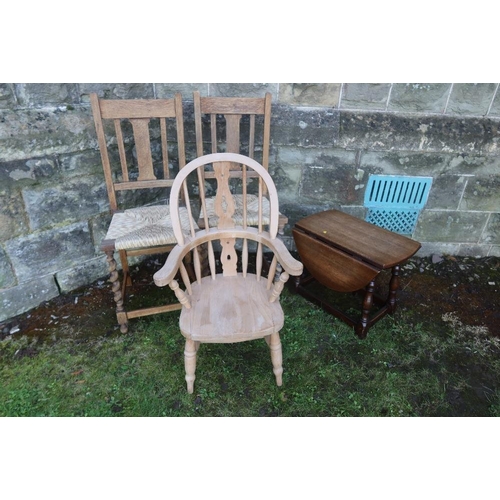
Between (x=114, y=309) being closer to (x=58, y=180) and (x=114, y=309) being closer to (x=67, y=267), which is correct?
(x=67, y=267)

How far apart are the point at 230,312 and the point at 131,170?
143 centimetres

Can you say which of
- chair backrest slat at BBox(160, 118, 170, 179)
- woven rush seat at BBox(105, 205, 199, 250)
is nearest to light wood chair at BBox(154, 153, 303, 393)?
woven rush seat at BBox(105, 205, 199, 250)

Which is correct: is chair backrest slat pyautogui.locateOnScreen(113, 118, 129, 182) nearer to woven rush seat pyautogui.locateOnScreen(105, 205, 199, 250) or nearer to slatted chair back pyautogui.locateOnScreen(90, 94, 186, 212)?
slatted chair back pyautogui.locateOnScreen(90, 94, 186, 212)

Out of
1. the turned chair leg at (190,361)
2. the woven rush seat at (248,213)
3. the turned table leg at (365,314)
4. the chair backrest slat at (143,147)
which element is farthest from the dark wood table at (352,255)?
the chair backrest slat at (143,147)

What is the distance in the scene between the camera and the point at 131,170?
8.93 feet

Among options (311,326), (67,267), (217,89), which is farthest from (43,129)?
(311,326)

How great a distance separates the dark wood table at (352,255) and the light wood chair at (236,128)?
10.1 inches

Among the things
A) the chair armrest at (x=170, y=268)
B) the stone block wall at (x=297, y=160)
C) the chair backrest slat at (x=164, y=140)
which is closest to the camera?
the chair armrest at (x=170, y=268)

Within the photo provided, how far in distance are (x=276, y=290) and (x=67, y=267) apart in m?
1.61

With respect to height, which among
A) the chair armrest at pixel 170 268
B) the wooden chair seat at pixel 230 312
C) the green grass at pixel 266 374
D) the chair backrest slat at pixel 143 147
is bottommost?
the green grass at pixel 266 374

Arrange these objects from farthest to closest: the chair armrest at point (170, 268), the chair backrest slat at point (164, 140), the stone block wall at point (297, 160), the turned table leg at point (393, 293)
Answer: the turned table leg at point (393, 293)
the chair backrest slat at point (164, 140)
the stone block wall at point (297, 160)
the chair armrest at point (170, 268)

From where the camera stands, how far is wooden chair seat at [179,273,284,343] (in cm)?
178

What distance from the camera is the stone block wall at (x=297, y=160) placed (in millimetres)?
2273

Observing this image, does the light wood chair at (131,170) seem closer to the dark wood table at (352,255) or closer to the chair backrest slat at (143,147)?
the chair backrest slat at (143,147)
